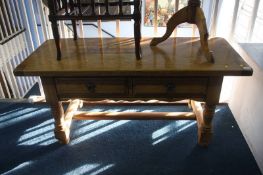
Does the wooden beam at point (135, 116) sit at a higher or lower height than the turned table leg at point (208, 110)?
lower

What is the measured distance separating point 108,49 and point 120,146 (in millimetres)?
633

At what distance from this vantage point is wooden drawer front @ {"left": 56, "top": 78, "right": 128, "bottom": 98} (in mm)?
1265

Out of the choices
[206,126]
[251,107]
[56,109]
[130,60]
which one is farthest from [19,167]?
[251,107]

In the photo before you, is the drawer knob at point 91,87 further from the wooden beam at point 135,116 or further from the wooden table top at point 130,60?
the wooden beam at point 135,116

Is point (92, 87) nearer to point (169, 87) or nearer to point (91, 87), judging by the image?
point (91, 87)

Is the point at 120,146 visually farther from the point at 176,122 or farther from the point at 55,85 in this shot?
the point at 55,85

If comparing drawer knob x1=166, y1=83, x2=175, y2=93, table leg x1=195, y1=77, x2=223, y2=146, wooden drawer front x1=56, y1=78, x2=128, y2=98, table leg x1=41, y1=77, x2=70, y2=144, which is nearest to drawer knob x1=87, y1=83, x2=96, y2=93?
wooden drawer front x1=56, y1=78, x2=128, y2=98

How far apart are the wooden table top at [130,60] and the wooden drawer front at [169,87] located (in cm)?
8

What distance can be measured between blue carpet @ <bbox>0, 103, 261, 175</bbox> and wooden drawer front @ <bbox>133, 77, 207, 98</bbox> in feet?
1.42

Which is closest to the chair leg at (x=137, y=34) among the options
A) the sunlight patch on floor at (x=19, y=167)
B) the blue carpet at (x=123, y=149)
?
the blue carpet at (x=123, y=149)

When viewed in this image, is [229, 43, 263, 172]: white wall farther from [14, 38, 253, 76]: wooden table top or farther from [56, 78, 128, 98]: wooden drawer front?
[56, 78, 128, 98]: wooden drawer front

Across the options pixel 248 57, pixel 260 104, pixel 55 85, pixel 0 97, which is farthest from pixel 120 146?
pixel 0 97

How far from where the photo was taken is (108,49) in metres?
1.43

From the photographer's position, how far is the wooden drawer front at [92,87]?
49.8 inches
